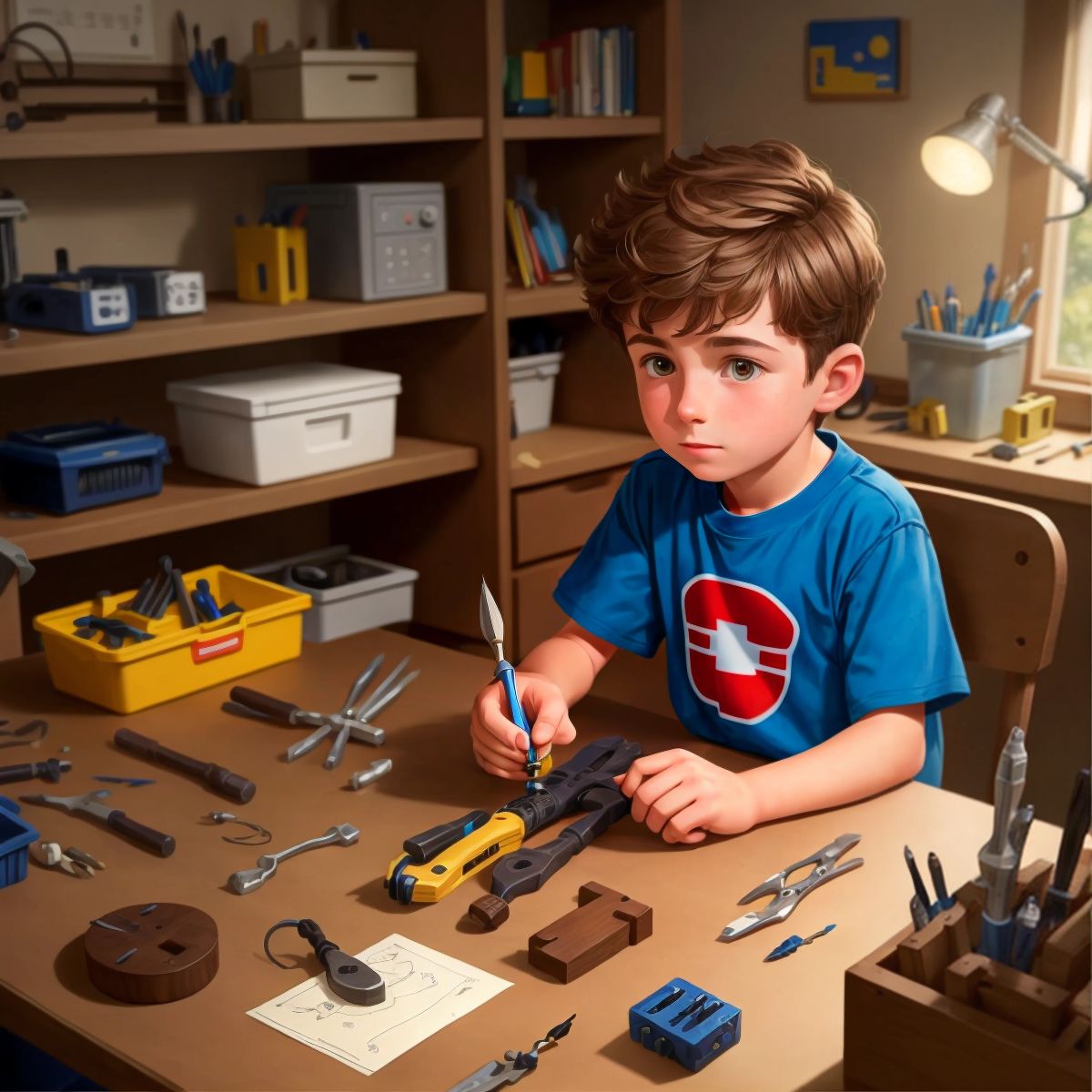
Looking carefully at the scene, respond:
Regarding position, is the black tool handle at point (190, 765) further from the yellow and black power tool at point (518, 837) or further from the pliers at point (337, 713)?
the yellow and black power tool at point (518, 837)

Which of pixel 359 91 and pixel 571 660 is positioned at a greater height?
pixel 359 91

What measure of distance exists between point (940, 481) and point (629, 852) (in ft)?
5.10

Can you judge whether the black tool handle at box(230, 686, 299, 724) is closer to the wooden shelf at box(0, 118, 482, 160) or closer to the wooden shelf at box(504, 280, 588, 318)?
the wooden shelf at box(0, 118, 482, 160)

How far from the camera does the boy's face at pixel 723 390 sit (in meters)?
1.26

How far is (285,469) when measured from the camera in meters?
2.35

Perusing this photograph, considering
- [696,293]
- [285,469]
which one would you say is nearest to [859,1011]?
[696,293]

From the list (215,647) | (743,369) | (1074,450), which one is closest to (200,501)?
(215,647)

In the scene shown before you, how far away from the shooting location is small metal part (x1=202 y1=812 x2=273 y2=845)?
1.19 m

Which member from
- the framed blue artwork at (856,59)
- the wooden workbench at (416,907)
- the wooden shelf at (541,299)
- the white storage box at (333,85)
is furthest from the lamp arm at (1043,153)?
the wooden workbench at (416,907)

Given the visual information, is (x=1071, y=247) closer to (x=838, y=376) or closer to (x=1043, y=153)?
(x=1043, y=153)

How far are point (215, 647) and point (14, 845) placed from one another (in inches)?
17.3

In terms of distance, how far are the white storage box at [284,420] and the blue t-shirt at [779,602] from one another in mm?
918

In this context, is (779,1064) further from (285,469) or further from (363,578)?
(363,578)

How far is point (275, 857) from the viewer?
3.77 ft
